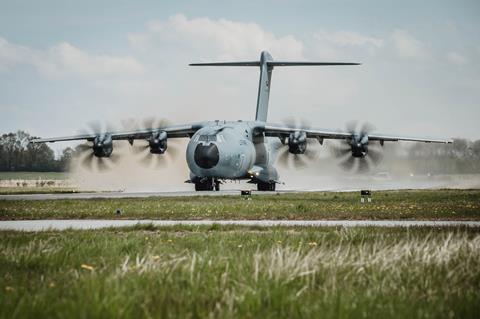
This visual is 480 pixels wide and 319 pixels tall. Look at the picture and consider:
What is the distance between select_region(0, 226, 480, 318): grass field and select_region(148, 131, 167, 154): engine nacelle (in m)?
35.5

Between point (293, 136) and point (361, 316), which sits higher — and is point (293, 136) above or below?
above

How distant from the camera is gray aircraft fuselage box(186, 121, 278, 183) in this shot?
41.8 metres

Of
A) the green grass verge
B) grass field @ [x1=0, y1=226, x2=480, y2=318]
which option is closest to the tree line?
the green grass verge

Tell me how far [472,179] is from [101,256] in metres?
61.1

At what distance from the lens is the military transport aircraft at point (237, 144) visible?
139 ft

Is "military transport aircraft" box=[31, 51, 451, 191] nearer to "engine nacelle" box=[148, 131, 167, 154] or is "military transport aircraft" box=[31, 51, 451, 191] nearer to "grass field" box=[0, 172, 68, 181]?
"engine nacelle" box=[148, 131, 167, 154]

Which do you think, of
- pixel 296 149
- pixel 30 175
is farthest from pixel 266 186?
pixel 30 175

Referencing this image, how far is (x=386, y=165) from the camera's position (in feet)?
197

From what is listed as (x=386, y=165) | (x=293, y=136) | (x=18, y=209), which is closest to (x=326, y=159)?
(x=386, y=165)

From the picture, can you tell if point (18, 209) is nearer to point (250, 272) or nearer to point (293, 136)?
point (250, 272)

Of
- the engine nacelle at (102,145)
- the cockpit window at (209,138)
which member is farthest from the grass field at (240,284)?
the engine nacelle at (102,145)

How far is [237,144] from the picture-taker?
43531mm

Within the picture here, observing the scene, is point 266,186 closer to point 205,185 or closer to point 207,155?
point 205,185

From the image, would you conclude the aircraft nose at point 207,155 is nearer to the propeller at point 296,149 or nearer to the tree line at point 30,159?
the propeller at point 296,149
